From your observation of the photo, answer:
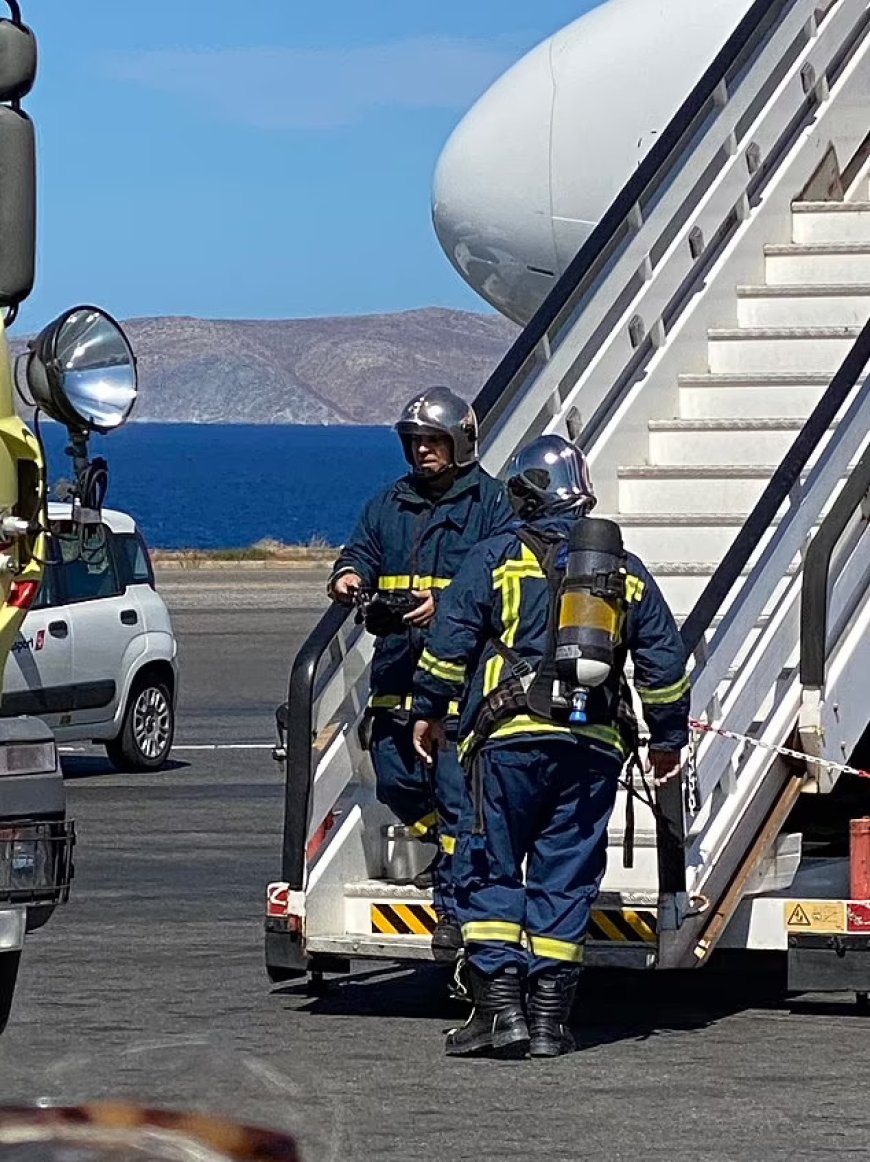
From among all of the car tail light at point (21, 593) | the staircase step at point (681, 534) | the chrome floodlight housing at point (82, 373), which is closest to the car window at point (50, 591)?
the staircase step at point (681, 534)

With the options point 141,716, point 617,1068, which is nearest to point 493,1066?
point 617,1068

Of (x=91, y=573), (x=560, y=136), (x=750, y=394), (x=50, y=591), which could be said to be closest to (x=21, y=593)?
(x=750, y=394)

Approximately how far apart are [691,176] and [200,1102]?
8.28 metres

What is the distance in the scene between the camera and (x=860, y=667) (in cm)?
916

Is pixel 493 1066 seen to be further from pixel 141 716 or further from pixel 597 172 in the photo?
pixel 597 172

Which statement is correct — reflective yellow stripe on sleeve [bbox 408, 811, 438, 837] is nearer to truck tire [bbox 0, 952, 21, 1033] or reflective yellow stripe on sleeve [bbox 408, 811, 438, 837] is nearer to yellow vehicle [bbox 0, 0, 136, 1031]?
truck tire [bbox 0, 952, 21, 1033]

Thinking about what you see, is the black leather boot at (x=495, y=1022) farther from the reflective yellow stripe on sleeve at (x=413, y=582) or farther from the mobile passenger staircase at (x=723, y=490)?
the reflective yellow stripe on sleeve at (x=413, y=582)

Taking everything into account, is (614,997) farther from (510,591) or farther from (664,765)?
(510,591)

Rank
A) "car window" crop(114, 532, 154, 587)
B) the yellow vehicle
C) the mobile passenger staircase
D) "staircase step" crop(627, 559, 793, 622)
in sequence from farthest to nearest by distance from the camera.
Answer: "car window" crop(114, 532, 154, 587) < "staircase step" crop(627, 559, 793, 622) < the mobile passenger staircase < the yellow vehicle

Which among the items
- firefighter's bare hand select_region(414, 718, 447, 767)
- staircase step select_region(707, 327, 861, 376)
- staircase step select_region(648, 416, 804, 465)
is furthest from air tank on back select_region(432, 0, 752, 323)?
firefighter's bare hand select_region(414, 718, 447, 767)

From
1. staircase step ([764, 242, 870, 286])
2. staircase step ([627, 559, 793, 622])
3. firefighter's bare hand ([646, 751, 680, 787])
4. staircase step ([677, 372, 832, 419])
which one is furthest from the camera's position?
staircase step ([764, 242, 870, 286])

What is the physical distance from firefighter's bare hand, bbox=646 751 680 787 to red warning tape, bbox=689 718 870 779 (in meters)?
0.40

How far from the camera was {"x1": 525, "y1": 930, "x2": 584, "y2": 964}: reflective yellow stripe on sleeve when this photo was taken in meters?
8.20

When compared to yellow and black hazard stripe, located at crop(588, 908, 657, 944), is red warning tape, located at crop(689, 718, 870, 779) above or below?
above
